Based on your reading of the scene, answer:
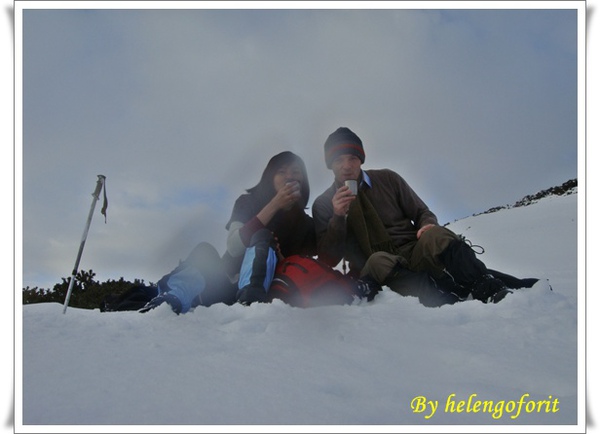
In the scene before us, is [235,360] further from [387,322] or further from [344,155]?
[344,155]

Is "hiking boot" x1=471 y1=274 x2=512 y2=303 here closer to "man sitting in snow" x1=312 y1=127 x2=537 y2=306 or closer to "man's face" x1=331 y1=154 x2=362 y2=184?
"man sitting in snow" x1=312 y1=127 x2=537 y2=306

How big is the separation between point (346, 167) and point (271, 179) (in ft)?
2.21

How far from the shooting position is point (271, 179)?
396 centimetres

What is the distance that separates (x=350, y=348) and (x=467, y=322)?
0.81m

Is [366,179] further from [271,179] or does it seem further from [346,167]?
[271,179]

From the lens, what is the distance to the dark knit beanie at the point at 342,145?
3.86 metres

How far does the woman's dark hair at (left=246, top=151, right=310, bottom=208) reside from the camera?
3.89 meters

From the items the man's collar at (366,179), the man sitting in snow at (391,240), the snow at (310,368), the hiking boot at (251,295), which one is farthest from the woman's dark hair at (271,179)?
the snow at (310,368)

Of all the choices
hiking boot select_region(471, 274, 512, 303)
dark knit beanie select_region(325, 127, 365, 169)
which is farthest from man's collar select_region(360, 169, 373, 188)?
hiking boot select_region(471, 274, 512, 303)

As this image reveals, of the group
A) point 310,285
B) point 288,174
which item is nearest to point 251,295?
point 310,285

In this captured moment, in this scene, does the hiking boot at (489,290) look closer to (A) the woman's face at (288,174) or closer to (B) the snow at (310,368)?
(B) the snow at (310,368)

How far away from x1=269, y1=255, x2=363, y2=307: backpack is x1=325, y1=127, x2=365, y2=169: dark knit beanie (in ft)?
3.44

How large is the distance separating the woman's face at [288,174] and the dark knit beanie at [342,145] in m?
0.30
